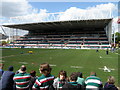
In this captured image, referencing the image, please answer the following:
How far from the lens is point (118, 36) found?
365 ft

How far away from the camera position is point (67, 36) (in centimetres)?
8844

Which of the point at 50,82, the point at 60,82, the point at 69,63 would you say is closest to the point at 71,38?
the point at 69,63

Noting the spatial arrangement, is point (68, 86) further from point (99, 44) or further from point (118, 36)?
point (118, 36)

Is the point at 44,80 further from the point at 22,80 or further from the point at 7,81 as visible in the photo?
the point at 7,81

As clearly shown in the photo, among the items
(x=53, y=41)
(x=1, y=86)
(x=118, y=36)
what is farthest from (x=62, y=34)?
(x=1, y=86)

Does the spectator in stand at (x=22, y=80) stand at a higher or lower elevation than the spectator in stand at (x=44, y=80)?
lower

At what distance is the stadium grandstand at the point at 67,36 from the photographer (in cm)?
7575

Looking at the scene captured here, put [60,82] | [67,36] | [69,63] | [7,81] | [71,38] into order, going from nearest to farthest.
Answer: [60,82] < [7,81] < [69,63] < [71,38] < [67,36]

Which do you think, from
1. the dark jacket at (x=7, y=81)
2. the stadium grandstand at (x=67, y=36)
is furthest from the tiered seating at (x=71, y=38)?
the dark jacket at (x=7, y=81)

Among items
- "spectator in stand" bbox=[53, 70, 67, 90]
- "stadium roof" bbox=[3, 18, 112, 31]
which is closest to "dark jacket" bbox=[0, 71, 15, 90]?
"spectator in stand" bbox=[53, 70, 67, 90]

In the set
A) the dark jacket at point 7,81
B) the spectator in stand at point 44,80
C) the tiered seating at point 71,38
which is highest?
the tiered seating at point 71,38

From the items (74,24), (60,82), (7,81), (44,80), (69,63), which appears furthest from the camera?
(74,24)

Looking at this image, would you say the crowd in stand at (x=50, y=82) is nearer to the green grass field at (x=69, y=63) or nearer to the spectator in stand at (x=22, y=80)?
the spectator in stand at (x=22, y=80)

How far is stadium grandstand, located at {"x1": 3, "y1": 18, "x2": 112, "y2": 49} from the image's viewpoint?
7575 centimetres
